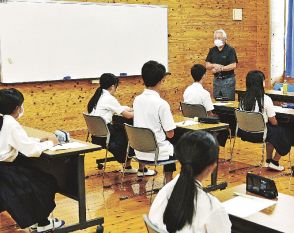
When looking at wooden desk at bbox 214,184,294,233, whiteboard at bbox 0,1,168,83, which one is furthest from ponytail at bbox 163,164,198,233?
whiteboard at bbox 0,1,168,83

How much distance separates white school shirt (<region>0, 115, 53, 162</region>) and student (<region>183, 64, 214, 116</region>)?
2644 mm

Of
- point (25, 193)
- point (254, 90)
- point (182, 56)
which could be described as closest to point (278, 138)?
point (254, 90)

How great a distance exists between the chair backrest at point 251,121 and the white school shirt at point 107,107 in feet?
4.18

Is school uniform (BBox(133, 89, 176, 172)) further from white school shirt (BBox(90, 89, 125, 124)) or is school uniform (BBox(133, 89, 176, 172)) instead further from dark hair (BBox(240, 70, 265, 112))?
dark hair (BBox(240, 70, 265, 112))

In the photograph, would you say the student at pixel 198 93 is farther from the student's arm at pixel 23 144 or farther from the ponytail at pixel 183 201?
the ponytail at pixel 183 201

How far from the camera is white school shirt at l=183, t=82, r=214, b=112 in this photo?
5582mm

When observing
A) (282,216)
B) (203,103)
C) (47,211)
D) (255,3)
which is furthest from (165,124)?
(255,3)

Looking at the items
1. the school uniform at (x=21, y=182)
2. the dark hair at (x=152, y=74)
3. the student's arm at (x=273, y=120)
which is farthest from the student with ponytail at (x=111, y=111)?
the school uniform at (x=21, y=182)

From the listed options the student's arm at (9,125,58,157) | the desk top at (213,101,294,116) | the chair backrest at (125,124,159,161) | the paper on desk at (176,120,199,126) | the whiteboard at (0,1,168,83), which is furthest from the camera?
the whiteboard at (0,1,168,83)

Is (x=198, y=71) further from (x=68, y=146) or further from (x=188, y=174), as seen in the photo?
(x=188, y=174)

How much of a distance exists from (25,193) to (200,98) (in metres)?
2.82

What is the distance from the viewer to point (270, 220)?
6.63 feet

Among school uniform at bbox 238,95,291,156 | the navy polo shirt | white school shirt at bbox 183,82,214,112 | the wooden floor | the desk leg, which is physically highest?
the navy polo shirt

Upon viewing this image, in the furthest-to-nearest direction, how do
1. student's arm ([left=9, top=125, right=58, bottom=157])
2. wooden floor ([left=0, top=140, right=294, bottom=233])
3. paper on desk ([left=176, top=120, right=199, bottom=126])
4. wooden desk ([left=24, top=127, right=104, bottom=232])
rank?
paper on desk ([left=176, top=120, right=199, bottom=126]) → wooden floor ([left=0, top=140, right=294, bottom=233]) → wooden desk ([left=24, top=127, right=104, bottom=232]) → student's arm ([left=9, top=125, right=58, bottom=157])
